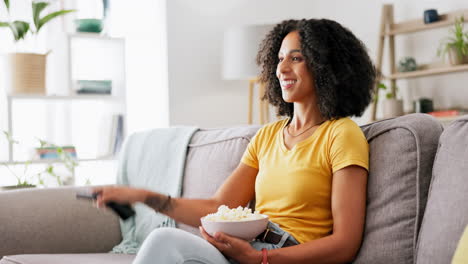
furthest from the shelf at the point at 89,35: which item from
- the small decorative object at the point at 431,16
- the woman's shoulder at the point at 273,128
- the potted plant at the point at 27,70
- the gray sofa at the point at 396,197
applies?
the woman's shoulder at the point at 273,128

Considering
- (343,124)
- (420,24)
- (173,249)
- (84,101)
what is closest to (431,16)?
(420,24)

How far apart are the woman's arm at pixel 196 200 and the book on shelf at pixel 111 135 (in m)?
2.11

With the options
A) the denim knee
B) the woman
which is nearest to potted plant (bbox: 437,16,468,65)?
the woman

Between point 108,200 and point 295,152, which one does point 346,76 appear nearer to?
point 295,152

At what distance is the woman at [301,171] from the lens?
150 centimetres

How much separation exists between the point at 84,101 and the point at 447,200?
116 inches

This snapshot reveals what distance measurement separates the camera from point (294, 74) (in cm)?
178

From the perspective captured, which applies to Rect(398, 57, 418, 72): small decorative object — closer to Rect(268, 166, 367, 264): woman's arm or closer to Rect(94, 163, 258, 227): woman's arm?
Rect(94, 163, 258, 227): woman's arm

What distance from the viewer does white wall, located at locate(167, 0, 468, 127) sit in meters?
4.18

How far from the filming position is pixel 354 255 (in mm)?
1536

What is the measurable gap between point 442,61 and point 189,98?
1659 mm

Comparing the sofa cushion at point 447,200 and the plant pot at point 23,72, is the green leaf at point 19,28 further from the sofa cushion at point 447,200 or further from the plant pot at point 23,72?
the sofa cushion at point 447,200

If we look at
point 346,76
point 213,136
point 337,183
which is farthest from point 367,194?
point 213,136

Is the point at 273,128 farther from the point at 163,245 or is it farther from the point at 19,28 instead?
the point at 19,28
